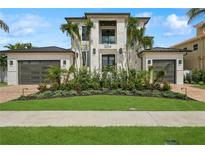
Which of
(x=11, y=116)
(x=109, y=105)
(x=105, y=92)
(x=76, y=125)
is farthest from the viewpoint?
(x=105, y=92)

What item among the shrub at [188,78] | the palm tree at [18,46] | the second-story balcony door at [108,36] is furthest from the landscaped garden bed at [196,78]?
the palm tree at [18,46]

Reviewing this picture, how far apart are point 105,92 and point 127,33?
44.1ft

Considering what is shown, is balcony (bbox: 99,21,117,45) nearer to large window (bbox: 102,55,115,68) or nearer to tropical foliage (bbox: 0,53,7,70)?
large window (bbox: 102,55,115,68)

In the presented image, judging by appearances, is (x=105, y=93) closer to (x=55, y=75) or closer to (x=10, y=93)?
(x=55, y=75)

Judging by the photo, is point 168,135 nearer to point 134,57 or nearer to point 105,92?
point 105,92

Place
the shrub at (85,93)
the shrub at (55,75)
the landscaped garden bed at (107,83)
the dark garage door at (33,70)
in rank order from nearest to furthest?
1. the shrub at (85,93)
2. the landscaped garden bed at (107,83)
3. the shrub at (55,75)
4. the dark garage door at (33,70)

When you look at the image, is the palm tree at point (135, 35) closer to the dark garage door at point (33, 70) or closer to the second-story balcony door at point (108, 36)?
the second-story balcony door at point (108, 36)

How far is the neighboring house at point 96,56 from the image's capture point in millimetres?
27750

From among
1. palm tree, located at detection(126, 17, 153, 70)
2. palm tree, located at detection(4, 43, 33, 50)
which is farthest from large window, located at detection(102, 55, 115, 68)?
palm tree, located at detection(4, 43, 33, 50)

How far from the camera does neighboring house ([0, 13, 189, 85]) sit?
91.0 feet

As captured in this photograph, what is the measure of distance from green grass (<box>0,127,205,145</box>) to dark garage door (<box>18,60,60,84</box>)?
20.7 m

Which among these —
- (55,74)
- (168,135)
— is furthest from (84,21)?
(168,135)
